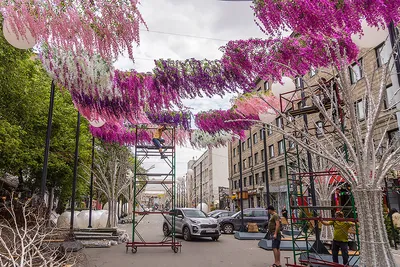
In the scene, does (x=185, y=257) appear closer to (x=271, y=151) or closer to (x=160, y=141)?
(x=160, y=141)

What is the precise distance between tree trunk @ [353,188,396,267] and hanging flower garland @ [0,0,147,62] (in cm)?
501

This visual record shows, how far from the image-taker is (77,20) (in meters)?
5.79

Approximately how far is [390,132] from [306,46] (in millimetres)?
14665

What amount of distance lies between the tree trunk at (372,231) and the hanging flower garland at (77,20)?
5008 millimetres

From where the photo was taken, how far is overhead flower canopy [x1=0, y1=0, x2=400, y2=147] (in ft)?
18.7

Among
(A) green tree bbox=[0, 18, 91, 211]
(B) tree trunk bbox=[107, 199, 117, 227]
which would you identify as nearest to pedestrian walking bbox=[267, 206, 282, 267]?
(A) green tree bbox=[0, 18, 91, 211]

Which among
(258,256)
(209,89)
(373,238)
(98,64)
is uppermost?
(98,64)

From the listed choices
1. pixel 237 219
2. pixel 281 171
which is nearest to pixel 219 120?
pixel 237 219

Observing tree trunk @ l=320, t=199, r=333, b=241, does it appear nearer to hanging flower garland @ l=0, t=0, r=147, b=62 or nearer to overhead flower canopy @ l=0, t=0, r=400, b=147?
overhead flower canopy @ l=0, t=0, r=400, b=147

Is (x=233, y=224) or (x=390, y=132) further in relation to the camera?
(x=233, y=224)

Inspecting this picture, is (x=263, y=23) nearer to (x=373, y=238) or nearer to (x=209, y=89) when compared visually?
(x=209, y=89)

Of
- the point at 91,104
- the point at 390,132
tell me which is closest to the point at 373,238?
the point at 91,104

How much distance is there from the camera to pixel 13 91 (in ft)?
38.2

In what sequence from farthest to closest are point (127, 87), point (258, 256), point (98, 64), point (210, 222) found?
point (210, 222) < point (258, 256) < point (127, 87) < point (98, 64)
